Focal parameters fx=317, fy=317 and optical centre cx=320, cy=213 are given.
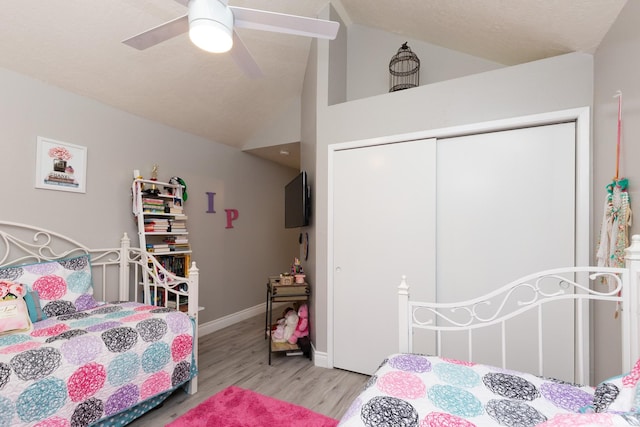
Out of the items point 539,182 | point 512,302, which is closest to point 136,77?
point 539,182

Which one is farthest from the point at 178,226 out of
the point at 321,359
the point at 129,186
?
the point at 321,359

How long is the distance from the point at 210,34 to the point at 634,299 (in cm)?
202

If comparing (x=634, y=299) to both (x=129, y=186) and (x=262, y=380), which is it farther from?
(x=129, y=186)

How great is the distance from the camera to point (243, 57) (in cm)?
173

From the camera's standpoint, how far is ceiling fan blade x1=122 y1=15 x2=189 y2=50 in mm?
1445

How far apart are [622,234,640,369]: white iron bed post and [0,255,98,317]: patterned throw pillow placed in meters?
3.15

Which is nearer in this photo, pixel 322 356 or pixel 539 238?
pixel 539 238

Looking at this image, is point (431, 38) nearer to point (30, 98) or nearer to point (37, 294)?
point (30, 98)

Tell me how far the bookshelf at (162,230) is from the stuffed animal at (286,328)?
924 millimetres

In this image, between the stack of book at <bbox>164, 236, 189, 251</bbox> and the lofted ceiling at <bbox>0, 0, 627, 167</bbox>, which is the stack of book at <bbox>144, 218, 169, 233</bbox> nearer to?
the stack of book at <bbox>164, 236, 189, 251</bbox>

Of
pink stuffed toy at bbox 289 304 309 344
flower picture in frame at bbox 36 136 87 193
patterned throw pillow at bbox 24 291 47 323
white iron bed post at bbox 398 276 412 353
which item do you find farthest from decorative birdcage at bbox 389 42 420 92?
patterned throw pillow at bbox 24 291 47 323

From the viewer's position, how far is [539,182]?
211 cm

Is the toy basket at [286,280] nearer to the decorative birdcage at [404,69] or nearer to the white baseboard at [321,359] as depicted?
the white baseboard at [321,359]

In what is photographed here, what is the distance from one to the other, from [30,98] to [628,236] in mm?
3833
